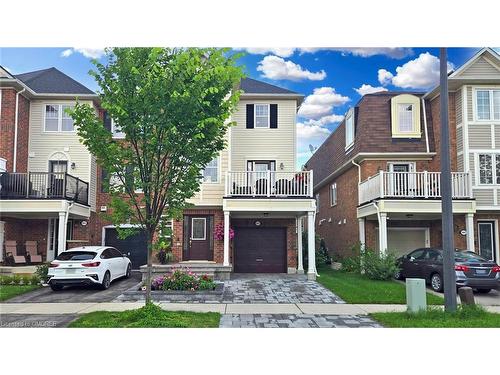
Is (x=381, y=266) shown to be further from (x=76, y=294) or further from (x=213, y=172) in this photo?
(x=76, y=294)

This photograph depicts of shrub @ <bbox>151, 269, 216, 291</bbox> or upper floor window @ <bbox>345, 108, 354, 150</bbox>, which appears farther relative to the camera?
upper floor window @ <bbox>345, 108, 354, 150</bbox>

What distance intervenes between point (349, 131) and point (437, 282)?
30.6 ft

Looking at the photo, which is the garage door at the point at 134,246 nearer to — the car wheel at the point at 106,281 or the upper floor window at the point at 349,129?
the car wheel at the point at 106,281

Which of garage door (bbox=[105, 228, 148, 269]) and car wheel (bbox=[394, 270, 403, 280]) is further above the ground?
garage door (bbox=[105, 228, 148, 269])

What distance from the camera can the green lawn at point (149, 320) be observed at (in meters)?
8.20

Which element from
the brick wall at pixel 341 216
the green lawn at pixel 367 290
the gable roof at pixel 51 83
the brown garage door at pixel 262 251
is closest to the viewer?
the green lawn at pixel 367 290

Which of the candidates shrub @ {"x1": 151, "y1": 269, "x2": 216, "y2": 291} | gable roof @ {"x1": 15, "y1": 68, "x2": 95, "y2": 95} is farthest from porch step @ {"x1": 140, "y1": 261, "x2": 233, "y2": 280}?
gable roof @ {"x1": 15, "y1": 68, "x2": 95, "y2": 95}

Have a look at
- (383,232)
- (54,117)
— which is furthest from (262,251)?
(54,117)

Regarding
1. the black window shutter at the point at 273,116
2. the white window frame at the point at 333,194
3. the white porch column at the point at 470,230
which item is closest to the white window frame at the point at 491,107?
the white porch column at the point at 470,230

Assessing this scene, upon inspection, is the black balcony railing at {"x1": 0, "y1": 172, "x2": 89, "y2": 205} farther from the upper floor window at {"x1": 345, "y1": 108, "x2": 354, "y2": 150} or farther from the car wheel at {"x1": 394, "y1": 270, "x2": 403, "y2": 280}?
the upper floor window at {"x1": 345, "y1": 108, "x2": 354, "y2": 150}

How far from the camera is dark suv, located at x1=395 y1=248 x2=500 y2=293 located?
12461 mm

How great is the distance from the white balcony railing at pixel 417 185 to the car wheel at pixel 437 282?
3413mm

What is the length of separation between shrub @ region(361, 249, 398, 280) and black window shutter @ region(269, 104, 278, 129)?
688 centimetres

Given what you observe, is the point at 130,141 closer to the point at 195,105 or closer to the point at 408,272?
the point at 195,105
